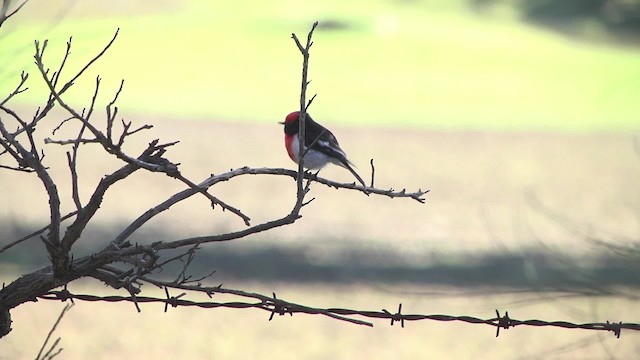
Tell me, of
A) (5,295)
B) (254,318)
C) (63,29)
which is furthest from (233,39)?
(5,295)

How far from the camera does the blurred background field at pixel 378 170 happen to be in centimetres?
745

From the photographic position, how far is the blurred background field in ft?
24.4

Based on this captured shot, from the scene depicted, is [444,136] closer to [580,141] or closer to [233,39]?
[580,141]

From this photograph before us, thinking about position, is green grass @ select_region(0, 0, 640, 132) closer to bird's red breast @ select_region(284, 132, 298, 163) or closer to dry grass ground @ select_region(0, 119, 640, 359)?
dry grass ground @ select_region(0, 119, 640, 359)

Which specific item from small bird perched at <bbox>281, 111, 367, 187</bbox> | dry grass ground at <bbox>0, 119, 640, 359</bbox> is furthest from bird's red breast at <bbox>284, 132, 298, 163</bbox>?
dry grass ground at <bbox>0, 119, 640, 359</bbox>

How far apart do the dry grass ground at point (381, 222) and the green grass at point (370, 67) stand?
2.33 metres

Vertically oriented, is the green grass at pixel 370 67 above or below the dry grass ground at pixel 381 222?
above

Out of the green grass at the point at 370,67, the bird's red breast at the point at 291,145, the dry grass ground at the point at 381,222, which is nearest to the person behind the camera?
the bird's red breast at the point at 291,145

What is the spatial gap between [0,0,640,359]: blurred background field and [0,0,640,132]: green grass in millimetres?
108

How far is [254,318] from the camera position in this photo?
27.0 ft

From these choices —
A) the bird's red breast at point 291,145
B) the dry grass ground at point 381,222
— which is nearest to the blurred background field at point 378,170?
the dry grass ground at point 381,222

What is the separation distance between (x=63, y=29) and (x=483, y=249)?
11.7m

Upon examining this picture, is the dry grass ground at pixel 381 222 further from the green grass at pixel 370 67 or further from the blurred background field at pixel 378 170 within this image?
the green grass at pixel 370 67

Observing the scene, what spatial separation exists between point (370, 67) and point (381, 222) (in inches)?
663
